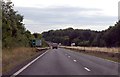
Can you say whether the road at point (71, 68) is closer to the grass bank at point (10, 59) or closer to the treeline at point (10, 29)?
the grass bank at point (10, 59)

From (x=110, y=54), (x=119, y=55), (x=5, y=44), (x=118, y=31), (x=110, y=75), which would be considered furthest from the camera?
(x=118, y=31)

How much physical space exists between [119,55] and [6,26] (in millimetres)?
22962

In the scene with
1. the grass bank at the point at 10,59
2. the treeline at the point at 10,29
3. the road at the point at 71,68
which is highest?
the treeline at the point at 10,29

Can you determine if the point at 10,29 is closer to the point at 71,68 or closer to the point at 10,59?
the point at 10,59

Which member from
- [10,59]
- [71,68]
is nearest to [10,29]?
[10,59]

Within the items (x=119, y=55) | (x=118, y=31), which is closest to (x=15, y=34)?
(x=119, y=55)

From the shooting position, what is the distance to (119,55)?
3828 centimetres

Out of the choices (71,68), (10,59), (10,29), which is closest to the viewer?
(71,68)

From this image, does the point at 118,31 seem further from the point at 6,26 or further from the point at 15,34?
the point at 6,26

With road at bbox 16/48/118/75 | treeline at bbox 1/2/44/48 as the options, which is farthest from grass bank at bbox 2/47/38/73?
treeline at bbox 1/2/44/48

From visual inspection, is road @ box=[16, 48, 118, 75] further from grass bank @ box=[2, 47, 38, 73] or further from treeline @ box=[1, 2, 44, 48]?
treeline @ box=[1, 2, 44, 48]

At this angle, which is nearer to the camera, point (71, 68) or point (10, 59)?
point (71, 68)

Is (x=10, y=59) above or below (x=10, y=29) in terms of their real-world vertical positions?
below

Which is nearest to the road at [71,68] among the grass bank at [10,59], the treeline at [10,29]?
the grass bank at [10,59]
